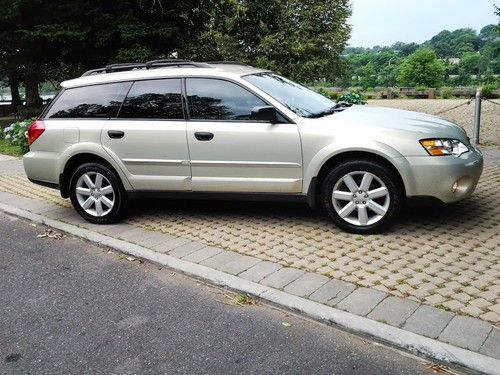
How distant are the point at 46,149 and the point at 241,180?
8.15 feet

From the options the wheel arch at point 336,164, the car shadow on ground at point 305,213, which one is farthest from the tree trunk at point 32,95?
the wheel arch at point 336,164

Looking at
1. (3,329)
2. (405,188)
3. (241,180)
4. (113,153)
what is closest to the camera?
(3,329)

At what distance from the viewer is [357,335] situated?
3346 mm

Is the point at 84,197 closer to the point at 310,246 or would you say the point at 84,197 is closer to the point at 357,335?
the point at 310,246

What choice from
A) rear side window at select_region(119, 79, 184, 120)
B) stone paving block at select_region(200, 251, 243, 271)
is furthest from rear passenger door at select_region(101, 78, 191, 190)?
stone paving block at select_region(200, 251, 243, 271)

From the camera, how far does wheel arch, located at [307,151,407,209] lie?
4855mm

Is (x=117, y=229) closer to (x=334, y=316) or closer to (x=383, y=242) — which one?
(x=383, y=242)

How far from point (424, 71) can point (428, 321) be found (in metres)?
76.9

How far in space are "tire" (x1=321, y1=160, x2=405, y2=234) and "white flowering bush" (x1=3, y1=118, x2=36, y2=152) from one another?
9.11m

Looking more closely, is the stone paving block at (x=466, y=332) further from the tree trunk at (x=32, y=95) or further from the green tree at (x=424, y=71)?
the green tree at (x=424, y=71)

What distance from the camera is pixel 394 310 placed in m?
3.52

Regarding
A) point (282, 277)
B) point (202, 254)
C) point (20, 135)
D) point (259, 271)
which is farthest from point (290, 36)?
point (282, 277)

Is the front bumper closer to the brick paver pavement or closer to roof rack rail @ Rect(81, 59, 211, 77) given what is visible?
the brick paver pavement

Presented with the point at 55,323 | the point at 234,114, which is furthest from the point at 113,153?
the point at 55,323
